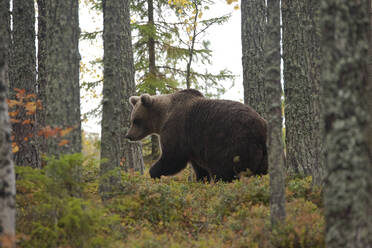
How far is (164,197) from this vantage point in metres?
7.27

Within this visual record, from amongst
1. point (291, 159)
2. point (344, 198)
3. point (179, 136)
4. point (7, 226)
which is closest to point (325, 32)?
point (344, 198)

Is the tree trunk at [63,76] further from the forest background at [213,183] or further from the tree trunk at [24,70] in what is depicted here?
the tree trunk at [24,70]

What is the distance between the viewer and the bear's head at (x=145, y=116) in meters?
11.5

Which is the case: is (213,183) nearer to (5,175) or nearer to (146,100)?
(146,100)

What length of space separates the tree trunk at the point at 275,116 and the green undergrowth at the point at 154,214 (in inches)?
14.0

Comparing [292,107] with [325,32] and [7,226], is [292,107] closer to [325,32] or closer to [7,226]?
[325,32]

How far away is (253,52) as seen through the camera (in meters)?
12.2

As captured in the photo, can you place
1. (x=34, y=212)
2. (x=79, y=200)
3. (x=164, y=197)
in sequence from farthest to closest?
(x=164, y=197) < (x=34, y=212) < (x=79, y=200)

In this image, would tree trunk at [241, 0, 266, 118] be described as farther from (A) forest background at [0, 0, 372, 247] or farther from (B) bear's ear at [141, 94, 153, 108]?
(B) bear's ear at [141, 94, 153, 108]

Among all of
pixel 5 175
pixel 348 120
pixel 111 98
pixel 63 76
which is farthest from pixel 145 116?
pixel 348 120

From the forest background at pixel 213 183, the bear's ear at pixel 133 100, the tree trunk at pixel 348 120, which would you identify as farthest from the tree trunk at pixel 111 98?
the tree trunk at pixel 348 120

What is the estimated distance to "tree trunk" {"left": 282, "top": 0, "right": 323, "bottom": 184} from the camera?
28.1ft

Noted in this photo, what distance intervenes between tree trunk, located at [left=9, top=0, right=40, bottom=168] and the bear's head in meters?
2.78

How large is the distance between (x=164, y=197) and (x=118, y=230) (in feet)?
4.46
